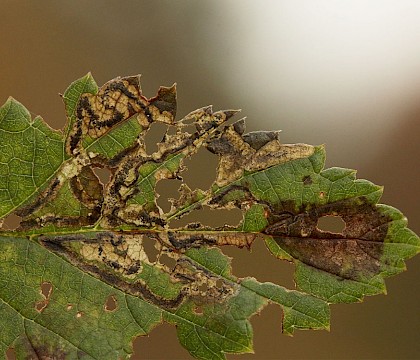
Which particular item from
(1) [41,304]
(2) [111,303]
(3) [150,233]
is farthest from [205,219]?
(1) [41,304]

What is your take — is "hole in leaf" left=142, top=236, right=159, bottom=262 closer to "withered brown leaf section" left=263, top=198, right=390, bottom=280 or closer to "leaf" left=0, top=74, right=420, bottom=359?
"leaf" left=0, top=74, right=420, bottom=359

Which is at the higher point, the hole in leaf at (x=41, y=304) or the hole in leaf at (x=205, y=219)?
the hole in leaf at (x=205, y=219)

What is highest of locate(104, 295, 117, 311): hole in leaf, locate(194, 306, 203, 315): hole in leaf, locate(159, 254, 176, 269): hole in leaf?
locate(159, 254, 176, 269): hole in leaf

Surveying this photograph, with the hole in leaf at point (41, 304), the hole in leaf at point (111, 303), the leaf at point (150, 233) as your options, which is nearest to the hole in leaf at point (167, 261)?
the leaf at point (150, 233)

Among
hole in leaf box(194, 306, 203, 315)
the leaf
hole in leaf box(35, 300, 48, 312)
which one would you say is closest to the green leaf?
the leaf

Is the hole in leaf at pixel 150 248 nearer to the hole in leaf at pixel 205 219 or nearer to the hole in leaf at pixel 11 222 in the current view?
the hole in leaf at pixel 205 219

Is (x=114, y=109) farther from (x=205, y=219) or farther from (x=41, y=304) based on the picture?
(x=41, y=304)
